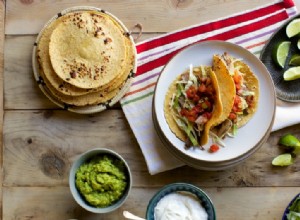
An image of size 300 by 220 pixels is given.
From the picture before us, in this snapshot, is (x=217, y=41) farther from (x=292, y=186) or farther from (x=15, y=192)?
(x=15, y=192)

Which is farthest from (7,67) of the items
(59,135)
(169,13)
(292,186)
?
(292,186)

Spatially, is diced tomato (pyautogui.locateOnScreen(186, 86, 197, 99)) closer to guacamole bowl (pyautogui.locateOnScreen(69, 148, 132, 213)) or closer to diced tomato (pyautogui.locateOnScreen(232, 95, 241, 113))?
diced tomato (pyautogui.locateOnScreen(232, 95, 241, 113))

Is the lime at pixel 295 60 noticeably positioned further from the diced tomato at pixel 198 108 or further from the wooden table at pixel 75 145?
the diced tomato at pixel 198 108

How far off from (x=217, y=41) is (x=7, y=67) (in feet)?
3.59

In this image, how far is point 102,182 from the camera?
8.38 ft

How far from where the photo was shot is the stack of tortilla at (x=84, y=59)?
2.65 m

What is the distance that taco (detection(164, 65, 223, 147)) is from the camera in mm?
2611

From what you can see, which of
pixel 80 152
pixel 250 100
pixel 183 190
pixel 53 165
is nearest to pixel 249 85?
pixel 250 100

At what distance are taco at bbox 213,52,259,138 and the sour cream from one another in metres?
0.34

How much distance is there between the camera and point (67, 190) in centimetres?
276

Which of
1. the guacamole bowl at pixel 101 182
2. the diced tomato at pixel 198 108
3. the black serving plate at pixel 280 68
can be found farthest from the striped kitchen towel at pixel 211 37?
the guacamole bowl at pixel 101 182

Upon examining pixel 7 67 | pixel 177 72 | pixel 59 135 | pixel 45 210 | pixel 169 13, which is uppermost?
pixel 169 13

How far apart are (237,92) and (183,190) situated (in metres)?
0.54

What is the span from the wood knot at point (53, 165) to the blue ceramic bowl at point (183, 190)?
0.51 metres
